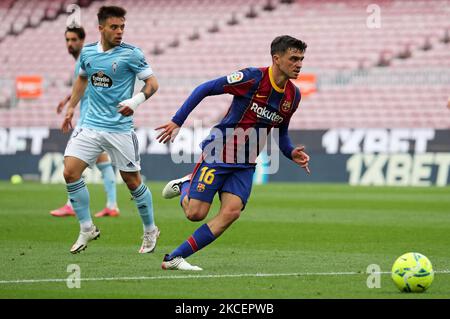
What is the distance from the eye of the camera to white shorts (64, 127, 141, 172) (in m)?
9.94

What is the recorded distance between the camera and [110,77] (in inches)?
392

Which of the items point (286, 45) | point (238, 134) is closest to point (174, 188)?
point (238, 134)

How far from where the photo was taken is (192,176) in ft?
29.1

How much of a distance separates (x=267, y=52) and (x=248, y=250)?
906 inches

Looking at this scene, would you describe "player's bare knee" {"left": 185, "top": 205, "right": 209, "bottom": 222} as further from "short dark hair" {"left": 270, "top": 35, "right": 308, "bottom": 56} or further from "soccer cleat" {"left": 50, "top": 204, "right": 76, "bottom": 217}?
"soccer cleat" {"left": 50, "top": 204, "right": 76, "bottom": 217}

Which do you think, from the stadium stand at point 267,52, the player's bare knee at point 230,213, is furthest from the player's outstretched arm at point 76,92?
the stadium stand at point 267,52

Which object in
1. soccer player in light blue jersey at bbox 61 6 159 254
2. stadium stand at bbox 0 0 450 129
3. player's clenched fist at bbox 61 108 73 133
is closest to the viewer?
soccer player in light blue jersey at bbox 61 6 159 254

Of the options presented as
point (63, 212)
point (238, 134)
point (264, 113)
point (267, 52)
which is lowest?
point (63, 212)

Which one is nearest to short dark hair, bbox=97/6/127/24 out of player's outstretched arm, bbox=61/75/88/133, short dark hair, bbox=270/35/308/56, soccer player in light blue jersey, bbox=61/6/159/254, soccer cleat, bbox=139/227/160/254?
soccer player in light blue jersey, bbox=61/6/159/254

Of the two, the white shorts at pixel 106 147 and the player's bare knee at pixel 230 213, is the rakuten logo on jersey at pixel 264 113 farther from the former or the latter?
the white shorts at pixel 106 147

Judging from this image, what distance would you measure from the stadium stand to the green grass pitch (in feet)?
36.7

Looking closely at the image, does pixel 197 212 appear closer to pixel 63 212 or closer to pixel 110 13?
pixel 110 13

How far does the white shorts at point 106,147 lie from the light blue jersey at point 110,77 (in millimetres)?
75

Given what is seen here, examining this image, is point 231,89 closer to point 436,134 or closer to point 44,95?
point 436,134
